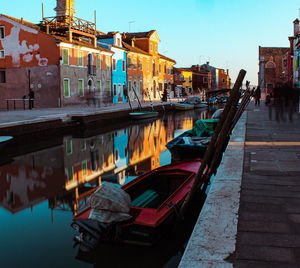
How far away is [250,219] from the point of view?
3.65 metres

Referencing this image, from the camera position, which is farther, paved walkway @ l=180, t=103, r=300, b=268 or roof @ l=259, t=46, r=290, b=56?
roof @ l=259, t=46, r=290, b=56

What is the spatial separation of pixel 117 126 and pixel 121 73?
16.5 meters

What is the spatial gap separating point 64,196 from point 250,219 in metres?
5.57

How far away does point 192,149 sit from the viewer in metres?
10.5

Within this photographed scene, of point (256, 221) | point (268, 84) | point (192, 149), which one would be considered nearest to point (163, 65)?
point (268, 84)

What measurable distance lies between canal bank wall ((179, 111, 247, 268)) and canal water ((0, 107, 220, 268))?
1224mm

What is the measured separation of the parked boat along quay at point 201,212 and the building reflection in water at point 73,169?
30 millimetres

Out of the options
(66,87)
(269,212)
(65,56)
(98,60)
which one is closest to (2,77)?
(66,87)

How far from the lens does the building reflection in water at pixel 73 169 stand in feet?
26.8

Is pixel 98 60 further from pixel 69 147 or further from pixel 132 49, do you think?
pixel 69 147

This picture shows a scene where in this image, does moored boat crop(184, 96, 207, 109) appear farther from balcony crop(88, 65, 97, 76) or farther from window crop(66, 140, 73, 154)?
window crop(66, 140, 73, 154)

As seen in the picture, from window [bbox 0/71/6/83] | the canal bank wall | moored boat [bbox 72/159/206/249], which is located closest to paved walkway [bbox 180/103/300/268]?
the canal bank wall

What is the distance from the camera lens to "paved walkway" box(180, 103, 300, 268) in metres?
2.88

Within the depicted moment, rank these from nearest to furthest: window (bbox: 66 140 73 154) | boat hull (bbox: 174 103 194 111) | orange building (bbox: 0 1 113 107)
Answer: window (bbox: 66 140 73 154), orange building (bbox: 0 1 113 107), boat hull (bbox: 174 103 194 111)
